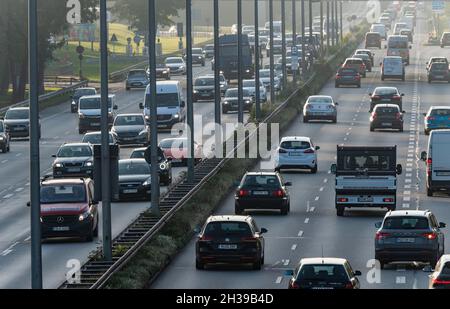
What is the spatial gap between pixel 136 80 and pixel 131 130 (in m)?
41.3

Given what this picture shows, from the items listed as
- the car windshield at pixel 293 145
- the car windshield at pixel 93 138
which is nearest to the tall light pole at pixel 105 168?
the car windshield at pixel 293 145

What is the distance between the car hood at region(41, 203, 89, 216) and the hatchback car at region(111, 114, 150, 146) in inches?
1184

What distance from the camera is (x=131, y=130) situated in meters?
74.6

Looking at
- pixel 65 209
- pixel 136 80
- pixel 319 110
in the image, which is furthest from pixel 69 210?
pixel 136 80

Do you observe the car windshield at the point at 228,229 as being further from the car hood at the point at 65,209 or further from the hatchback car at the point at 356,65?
the hatchback car at the point at 356,65

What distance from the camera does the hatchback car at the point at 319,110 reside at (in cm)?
8606

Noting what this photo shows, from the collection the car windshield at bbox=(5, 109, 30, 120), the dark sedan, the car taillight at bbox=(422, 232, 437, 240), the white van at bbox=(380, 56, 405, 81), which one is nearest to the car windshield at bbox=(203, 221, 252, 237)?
the car taillight at bbox=(422, 232, 437, 240)

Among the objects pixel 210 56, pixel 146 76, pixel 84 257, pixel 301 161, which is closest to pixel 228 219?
pixel 84 257

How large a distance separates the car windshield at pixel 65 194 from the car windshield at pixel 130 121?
30.4 m

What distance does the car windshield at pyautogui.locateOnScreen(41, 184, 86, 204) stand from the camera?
44.4m

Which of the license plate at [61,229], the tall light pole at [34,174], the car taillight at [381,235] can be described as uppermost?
the tall light pole at [34,174]
